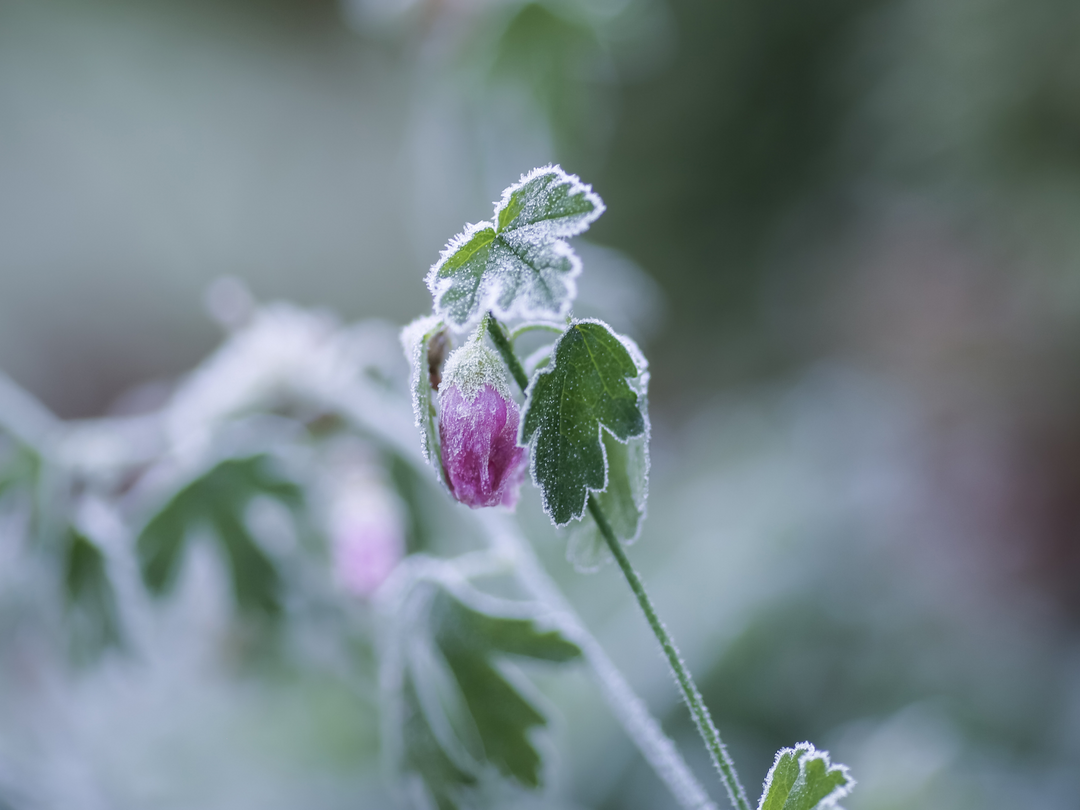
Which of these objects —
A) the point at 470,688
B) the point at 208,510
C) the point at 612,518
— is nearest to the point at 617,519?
the point at 612,518

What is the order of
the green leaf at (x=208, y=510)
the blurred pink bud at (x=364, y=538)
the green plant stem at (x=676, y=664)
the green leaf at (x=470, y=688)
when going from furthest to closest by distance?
the blurred pink bud at (x=364, y=538), the green leaf at (x=208, y=510), the green leaf at (x=470, y=688), the green plant stem at (x=676, y=664)

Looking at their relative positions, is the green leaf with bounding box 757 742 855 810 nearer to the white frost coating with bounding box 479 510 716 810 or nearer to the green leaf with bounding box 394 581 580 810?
the white frost coating with bounding box 479 510 716 810

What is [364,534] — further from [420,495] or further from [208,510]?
[208,510]

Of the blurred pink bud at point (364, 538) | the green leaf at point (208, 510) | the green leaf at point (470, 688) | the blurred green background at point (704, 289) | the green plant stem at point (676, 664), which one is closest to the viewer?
the green plant stem at point (676, 664)

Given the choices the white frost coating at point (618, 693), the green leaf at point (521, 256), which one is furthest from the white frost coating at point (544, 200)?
the white frost coating at point (618, 693)

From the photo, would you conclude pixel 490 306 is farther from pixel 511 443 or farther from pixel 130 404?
pixel 130 404

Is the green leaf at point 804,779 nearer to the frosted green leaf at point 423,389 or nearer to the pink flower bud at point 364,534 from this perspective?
the frosted green leaf at point 423,389
